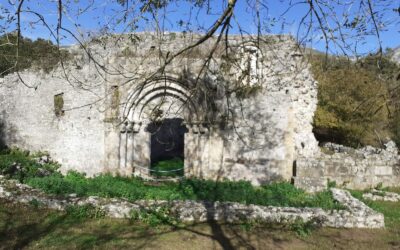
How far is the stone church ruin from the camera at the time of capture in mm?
12711

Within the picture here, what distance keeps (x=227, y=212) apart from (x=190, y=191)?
2.30 m

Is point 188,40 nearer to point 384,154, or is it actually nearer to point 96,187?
point 96,187

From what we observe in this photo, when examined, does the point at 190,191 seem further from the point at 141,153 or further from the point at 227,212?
the point at 141,153

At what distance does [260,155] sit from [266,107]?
1.50 m

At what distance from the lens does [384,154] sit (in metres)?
13.6

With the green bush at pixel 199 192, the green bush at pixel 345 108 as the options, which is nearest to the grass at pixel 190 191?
the green bush at pixel 199 192

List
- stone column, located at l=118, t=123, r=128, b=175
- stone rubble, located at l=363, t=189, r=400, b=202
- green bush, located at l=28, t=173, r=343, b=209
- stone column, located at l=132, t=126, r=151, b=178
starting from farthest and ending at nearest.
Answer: stone column, located at l=132, t=126, r=151, b=178, stone column, located at l=118, t=123, r=128, b=175, stone rubble, located at l=363, t=189, r=400, b=202, green bush, located at l=28, t=173, r=343, b=209

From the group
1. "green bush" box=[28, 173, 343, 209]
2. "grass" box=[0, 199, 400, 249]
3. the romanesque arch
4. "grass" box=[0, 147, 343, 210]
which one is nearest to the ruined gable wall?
the romanesque arch

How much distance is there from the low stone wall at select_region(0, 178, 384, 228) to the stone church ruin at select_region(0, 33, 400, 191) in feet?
11.0

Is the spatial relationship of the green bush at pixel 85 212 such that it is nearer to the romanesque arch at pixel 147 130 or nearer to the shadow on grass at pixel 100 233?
the shadow on grass at pixel 100 233

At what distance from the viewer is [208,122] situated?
1292cm

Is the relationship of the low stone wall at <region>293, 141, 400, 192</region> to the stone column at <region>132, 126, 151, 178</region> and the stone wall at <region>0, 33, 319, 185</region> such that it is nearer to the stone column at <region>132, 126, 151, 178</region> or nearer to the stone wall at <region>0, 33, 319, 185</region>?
the stone wall at <region>0, 33, 319, 185</region>

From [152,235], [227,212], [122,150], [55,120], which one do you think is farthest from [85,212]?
[55,120]

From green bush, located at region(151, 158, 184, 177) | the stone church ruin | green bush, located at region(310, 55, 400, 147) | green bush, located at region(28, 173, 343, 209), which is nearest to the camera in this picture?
green bush, located at region(28, 173, 343, 209)
